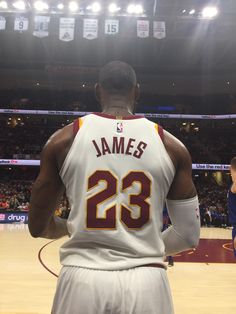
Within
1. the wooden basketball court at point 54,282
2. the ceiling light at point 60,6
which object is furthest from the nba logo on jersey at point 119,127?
the ceiling light at point 60,6

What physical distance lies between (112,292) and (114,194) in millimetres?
328

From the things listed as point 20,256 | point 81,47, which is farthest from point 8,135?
point 20,256

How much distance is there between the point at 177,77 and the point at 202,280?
21090 mm

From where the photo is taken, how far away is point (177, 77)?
26.0 metres

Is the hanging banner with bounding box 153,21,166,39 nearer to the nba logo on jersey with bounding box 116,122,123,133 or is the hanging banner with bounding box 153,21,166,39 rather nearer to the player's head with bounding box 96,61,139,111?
the player's head with bounding box 96,61,139,111

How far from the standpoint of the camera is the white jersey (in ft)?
4.45

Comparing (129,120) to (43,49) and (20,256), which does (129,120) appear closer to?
(20,256)

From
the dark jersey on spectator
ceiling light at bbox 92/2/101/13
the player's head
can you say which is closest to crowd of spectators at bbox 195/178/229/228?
ceiling light at bbox 92/2/101/13

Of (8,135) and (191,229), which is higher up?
(8,135)

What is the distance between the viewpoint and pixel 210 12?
49.0 feet

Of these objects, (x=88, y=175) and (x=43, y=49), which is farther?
(x=43, y=49)

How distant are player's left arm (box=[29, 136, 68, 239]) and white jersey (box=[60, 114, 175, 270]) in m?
0.05

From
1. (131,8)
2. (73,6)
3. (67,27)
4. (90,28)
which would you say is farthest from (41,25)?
(131,8)

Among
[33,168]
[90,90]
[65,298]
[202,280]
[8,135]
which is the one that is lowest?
[202,280]
